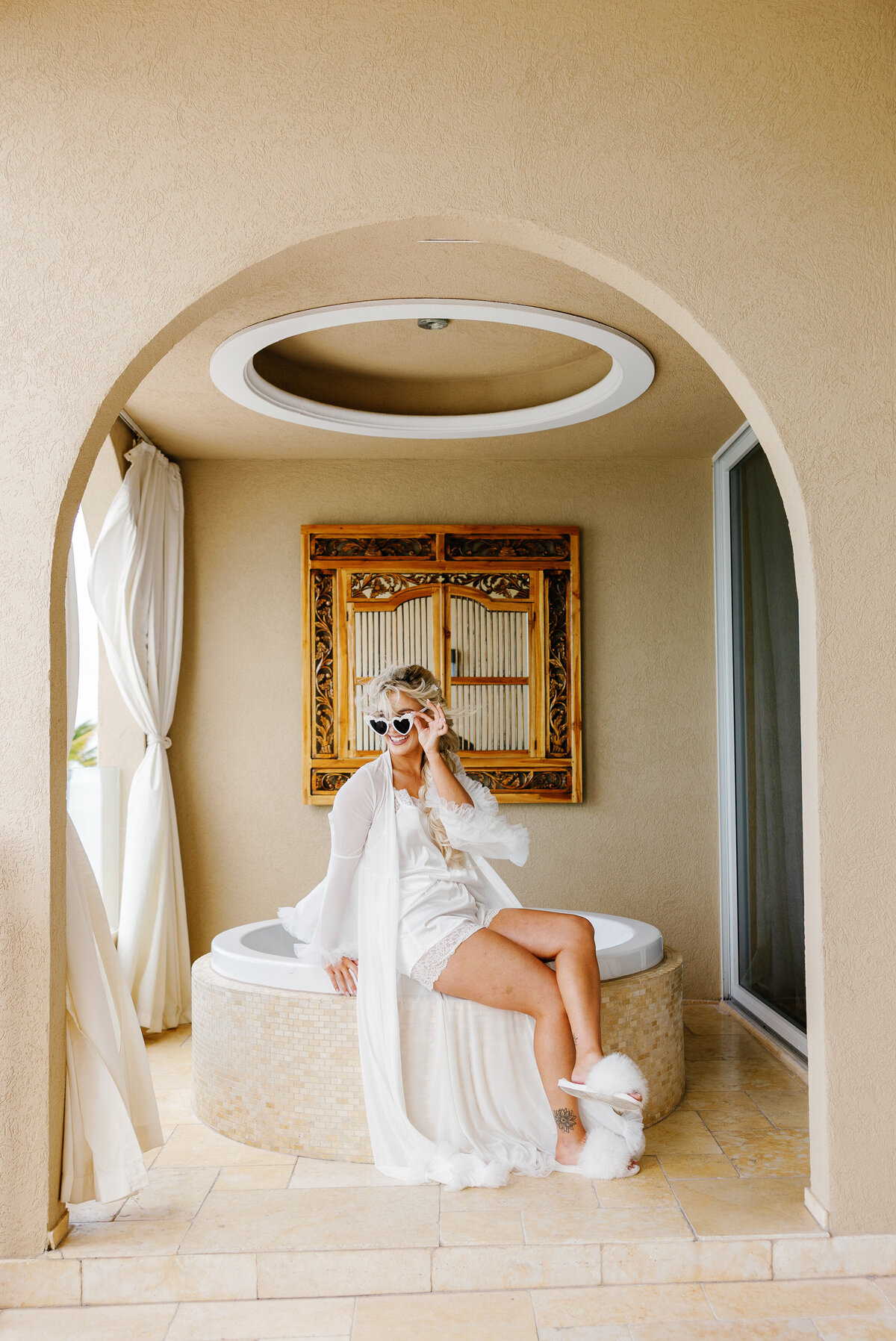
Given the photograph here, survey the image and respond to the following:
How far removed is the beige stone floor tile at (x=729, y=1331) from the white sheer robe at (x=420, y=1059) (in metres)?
0.56

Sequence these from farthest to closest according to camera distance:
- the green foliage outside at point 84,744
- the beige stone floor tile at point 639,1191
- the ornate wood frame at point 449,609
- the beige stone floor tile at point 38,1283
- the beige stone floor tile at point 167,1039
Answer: the green foliage outside at point 84,744
the ornate wood frame at point 449,609
the beige stone floor tile at point 167,1039
the beige stone floor tile at point 639,1191
the beige stone floor tile at point 38,1283

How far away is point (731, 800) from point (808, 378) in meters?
2.53

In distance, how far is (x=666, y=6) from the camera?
94.4 inches

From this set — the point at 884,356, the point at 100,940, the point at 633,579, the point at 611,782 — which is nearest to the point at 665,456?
the point at 633,579

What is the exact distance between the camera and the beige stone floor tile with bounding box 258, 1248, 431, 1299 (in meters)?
2.23

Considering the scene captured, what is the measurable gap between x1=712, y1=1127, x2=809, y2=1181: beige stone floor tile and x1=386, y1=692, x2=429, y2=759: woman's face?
1418 millimetres

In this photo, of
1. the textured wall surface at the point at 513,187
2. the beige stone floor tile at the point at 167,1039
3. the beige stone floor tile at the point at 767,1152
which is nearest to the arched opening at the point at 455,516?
the beige stone floor tile at the point at 167,1039

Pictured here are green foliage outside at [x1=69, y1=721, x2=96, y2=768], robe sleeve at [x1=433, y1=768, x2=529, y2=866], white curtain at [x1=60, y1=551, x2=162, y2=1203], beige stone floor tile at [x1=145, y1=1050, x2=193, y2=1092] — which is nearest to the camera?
white curtain at [x1=60, y1=551, x2=162, y2=1203]

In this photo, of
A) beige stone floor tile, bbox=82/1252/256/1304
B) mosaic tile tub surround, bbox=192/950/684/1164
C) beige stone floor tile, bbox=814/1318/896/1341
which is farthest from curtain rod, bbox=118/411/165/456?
beige stone floor tile, bbox=814/1318/896/1341

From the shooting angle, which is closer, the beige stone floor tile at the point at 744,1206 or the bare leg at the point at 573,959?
the beige stone floor tile at the point at 744,1206

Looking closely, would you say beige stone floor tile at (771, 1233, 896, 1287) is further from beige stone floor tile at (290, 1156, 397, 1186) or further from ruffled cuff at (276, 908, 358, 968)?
ruffled cuff at (276, 908, 358, 968)

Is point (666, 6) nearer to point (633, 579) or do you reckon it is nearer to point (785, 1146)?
point (633, 579)

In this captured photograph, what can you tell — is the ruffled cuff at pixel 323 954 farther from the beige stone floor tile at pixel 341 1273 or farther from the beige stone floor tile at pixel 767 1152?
the beige stone floor tile at pixel 767 1152

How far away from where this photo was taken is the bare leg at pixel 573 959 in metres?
2.61
